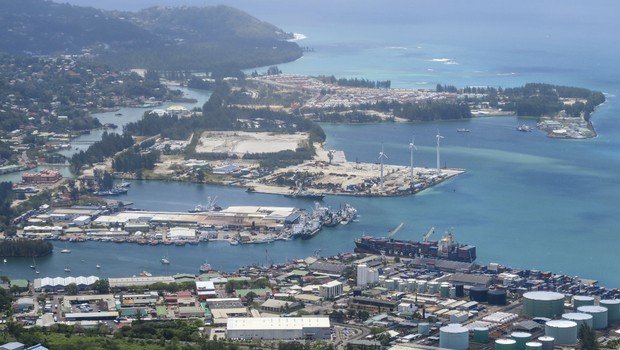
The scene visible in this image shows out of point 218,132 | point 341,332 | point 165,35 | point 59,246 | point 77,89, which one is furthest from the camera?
point 165,35

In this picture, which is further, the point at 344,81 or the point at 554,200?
the point at 344,81

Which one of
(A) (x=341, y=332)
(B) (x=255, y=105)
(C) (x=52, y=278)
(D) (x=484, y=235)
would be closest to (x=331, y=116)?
(B) (x=255, y=105)

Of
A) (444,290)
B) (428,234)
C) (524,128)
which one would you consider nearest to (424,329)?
(444,290)

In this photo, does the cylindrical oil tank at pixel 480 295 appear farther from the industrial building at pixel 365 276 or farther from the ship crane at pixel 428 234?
the ship crane at pixel 428 234

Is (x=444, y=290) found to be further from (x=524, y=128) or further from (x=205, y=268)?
(x=524, y=128)

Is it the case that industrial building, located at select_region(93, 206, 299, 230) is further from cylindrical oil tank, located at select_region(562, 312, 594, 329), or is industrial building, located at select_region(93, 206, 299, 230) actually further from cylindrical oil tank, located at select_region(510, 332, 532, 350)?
cylindrical oil tank, located at select_region(510, 332, 532, 350)

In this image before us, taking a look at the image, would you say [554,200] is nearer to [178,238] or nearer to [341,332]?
[178,238]

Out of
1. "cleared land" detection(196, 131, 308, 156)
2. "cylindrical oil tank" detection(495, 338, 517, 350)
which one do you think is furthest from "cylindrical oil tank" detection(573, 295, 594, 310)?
"cleared land" detection(196, 131, 308, 156)
